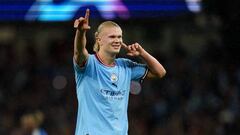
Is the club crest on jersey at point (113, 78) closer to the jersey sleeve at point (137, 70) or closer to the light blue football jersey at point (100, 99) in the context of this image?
the light blue football jersey at point (100, 99)

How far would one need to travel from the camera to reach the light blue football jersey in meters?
7.09

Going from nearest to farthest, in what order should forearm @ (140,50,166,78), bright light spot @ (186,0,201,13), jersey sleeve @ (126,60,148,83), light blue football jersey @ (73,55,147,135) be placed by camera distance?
light blue football jersey @ (73,55,147,135) < forearm @ (140,50,166,78) < jersey sleeve @ (126,60,148,83) < bright light spot @ (186,0,201,13)

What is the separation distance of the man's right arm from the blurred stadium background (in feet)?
18.8

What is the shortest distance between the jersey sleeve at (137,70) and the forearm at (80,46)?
Answer: 68 cm

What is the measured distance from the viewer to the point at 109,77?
726 cm

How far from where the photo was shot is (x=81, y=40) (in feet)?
22.6

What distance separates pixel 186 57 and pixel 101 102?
1014 centimetres

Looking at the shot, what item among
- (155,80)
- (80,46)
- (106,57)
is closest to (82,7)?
(155,80)

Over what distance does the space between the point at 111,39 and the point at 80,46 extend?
359 mm

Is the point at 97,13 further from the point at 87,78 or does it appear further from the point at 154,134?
the point at 87,78

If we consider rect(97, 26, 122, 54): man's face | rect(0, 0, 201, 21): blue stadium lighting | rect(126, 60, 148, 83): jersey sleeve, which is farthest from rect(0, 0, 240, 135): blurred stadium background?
rect(97, 26, 122, 54): man's face

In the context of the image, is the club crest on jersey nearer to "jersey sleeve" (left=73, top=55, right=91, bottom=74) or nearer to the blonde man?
the blonde man

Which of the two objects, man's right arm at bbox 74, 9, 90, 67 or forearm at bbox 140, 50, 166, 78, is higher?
man's right arm at bbox 74, 9, 90, 67

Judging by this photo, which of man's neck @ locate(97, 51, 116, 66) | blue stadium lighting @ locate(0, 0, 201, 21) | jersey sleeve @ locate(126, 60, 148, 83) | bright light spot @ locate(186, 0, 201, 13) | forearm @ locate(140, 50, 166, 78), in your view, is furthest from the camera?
blue stadium lighting @ locate(0, 0, 201, 21)
